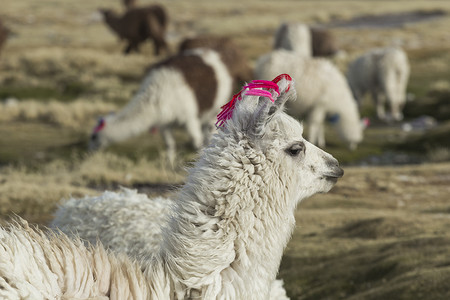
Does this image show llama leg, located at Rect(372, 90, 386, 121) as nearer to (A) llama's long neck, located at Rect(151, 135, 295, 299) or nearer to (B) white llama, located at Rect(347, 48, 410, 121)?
(B) white llama, located at Rect(347, 48, 410, 121)

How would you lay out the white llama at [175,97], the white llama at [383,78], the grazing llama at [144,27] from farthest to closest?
the grazing llama at [144,27] < the white llama at [383,78] < the white llama at [175,97]

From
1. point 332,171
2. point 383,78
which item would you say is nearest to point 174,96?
point 332,171

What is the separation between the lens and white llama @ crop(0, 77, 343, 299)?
9.75ft

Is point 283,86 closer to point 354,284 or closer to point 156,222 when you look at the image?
point 156,222

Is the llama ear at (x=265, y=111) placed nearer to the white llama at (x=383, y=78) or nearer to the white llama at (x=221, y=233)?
the white llama at (x=221, y=233)

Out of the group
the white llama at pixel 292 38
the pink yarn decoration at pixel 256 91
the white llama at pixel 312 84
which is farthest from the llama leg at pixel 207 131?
the white llama at pixel 292 38

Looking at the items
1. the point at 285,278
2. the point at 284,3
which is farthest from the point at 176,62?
the point at 284,3

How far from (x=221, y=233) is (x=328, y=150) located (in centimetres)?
1266

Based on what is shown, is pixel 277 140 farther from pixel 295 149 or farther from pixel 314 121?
pixel 314 121

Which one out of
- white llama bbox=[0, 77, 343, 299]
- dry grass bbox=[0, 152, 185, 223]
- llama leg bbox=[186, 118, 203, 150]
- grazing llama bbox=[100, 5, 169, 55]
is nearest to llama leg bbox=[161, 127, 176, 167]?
dry grass bbox=[0, 152, 185, 223]

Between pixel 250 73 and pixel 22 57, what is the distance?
51.8ft

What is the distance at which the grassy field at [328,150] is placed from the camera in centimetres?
616

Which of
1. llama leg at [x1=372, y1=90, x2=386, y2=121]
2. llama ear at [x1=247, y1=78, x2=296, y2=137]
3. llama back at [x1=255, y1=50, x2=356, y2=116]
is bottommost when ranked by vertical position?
llama leg at [x1=372, y1=90, x2=386, y2=121]

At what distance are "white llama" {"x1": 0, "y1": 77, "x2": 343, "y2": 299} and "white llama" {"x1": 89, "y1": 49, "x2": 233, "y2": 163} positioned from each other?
8.98 meters
